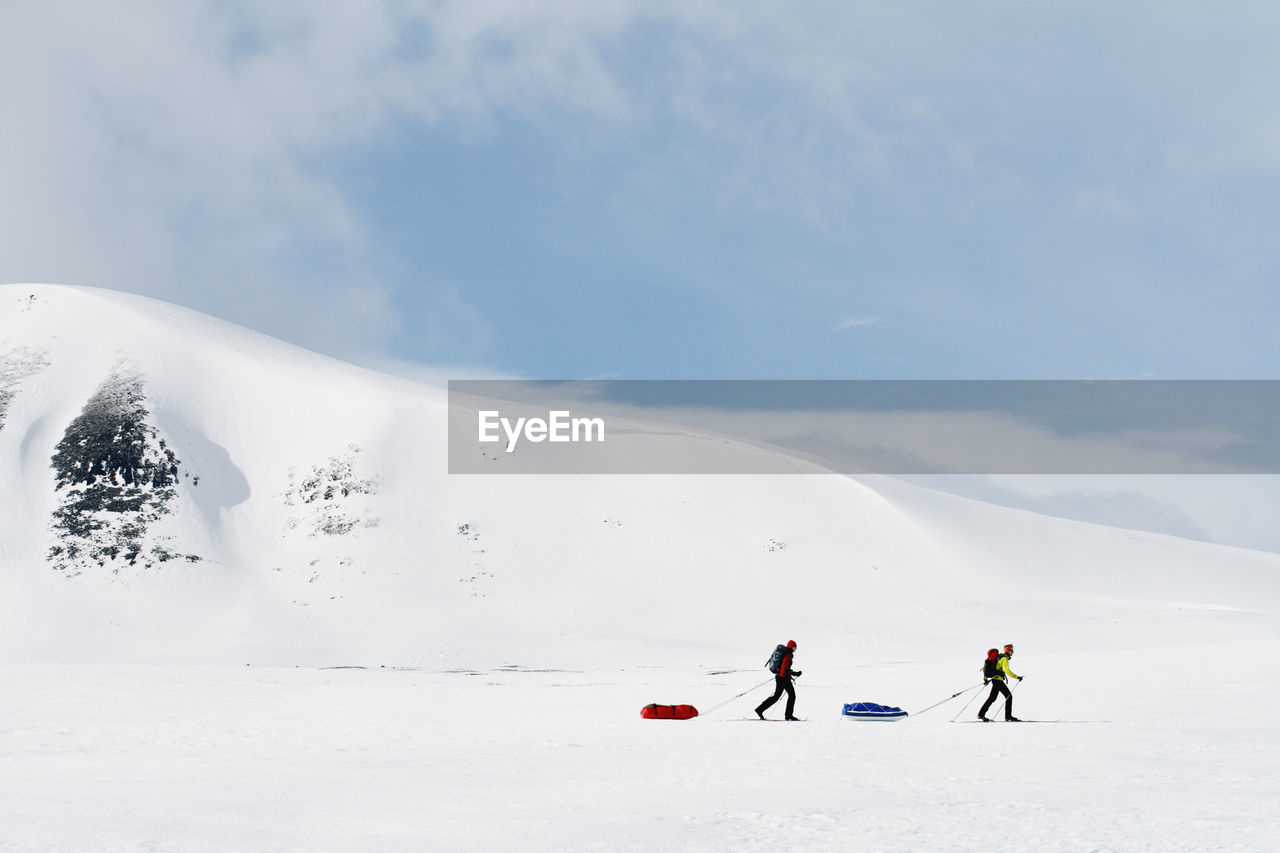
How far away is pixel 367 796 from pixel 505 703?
44.9 ft

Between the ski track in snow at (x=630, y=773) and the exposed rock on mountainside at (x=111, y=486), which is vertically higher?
the exposed rock on mountainside at (x=111, y=486)

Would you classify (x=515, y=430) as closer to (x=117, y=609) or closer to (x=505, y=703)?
(x=117, y=609)

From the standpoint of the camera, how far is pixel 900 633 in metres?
55.6

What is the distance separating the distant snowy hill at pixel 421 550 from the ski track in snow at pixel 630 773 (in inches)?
1081

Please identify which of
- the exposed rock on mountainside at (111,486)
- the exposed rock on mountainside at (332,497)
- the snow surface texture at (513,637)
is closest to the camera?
the snow surface texture at (513,637)

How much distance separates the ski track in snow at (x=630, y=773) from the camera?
10086 mm

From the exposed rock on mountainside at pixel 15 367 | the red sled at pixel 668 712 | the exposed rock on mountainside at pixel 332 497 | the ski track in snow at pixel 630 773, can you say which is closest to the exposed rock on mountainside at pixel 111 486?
the exposed rock on mountainside at pixel 15 367

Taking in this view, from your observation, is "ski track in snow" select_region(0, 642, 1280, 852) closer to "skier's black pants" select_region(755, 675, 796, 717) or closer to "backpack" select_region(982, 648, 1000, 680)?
"skier's black pants" select_region(755, 675, 796, 717)

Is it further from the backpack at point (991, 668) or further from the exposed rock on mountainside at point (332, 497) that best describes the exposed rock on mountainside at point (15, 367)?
the backpack at point (991, 668)

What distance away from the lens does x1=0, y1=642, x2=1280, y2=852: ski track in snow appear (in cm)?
1009

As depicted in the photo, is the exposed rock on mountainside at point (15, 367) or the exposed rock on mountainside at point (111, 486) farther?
the exposed rock on mountainside at point (15, 367)

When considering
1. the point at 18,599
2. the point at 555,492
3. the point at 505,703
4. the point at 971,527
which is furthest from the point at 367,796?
the point at 971,527

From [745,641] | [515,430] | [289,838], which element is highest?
[515,430]

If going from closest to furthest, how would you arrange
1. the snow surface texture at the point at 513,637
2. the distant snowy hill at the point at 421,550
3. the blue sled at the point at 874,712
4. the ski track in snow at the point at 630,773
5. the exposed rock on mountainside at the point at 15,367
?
the ski track in snow at the point at 630,773 < the snow surface texture at the point at 513,637 < the blue sled at the point at 874,712 < the distant snowy hill at the point at 421,550 < the exposed rock on mountainside at the point at 15,367
